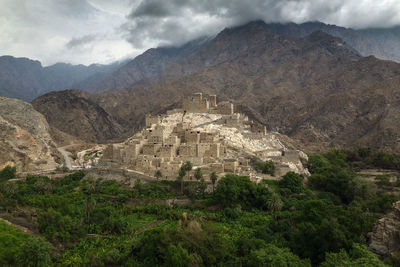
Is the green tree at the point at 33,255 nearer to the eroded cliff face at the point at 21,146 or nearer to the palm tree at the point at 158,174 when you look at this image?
the palm tree at the point at 158,174

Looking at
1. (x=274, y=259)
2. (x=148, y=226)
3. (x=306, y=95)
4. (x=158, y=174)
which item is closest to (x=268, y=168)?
(x=158, y=174)

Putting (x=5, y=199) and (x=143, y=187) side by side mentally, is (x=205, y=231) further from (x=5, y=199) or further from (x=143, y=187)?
(x=5, y=199)

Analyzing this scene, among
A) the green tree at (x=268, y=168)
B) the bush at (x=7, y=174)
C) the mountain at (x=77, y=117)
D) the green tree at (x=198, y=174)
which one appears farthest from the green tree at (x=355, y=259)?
the mountain at (x=77, y=117)

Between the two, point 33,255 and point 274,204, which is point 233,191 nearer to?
point 274,204

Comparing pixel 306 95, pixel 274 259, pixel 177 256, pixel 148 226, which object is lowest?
pixel 148 226

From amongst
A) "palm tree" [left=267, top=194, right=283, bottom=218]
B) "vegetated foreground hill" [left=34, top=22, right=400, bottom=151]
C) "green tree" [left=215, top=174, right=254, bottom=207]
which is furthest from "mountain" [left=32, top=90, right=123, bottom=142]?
"palm tree" [left=267, top=194, right=283, bottom=218]

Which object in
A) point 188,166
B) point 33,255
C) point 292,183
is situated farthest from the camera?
point 292,183
